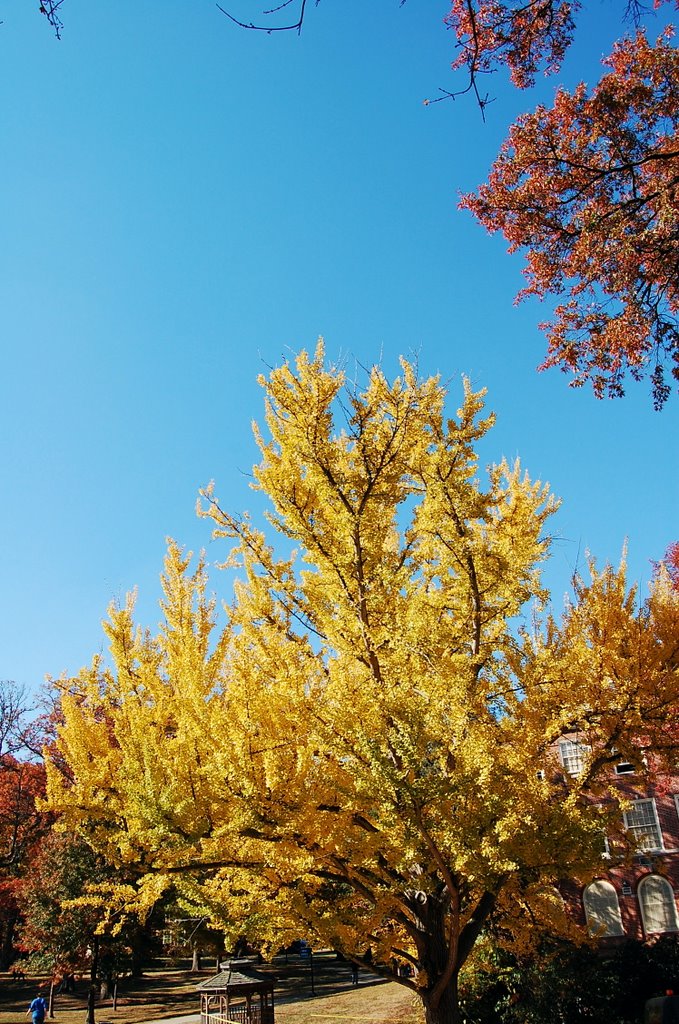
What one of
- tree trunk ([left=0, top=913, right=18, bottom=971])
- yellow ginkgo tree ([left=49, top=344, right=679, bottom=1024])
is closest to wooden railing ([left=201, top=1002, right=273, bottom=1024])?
yellow ginkgo tree ([left=49, top=344, right=679, bottom=1024])

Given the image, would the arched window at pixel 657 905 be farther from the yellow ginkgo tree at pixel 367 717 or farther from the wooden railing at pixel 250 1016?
the yellow ginkgo tree at pixel 367 717

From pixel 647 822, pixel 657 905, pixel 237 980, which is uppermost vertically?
pixel 647 822

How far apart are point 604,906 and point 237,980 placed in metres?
14.0

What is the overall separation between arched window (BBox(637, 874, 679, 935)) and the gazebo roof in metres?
13.5

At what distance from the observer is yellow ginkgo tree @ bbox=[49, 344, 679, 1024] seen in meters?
4.87

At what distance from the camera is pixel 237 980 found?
13.8 m

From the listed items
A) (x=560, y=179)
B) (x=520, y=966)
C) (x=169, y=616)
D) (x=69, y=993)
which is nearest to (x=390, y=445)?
(x=169, y=616)

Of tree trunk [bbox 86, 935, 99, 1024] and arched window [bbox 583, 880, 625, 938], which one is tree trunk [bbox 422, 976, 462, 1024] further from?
arched window [bbox 583, 880, 625, 938]

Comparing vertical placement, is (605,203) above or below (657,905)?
above

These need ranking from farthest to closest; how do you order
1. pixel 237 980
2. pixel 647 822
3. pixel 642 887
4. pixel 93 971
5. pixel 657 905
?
pixel 647 822 → pixel 642 887 → pixel 657 905 → pixel 93 971 → pixel 237 980

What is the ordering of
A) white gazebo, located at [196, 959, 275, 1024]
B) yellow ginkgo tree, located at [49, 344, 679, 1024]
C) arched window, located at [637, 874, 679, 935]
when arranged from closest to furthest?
yellow ginkgo tree, located at [49, 344, 679, 1024]
white gazebo, located at [196, 959, 275, 1024]
arched window, located at [637, 874, 679, 935]

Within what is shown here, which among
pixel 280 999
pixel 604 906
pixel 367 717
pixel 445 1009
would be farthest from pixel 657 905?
pixel 367 717

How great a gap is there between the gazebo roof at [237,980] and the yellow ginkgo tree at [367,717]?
8209 mm

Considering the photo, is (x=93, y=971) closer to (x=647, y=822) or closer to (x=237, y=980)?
(x=237, y=980)
